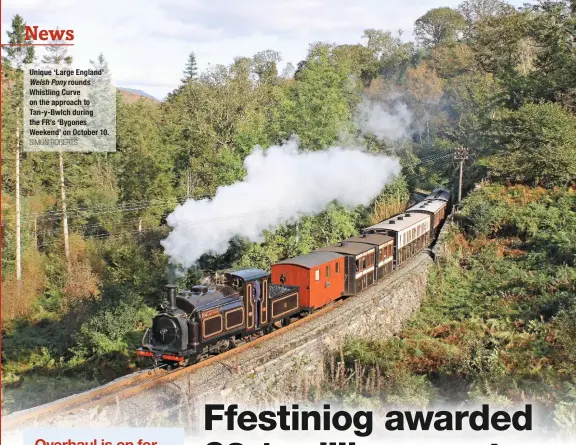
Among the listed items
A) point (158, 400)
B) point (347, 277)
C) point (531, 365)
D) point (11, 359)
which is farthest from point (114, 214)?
point (531, 365)

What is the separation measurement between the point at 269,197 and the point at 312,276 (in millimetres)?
4469

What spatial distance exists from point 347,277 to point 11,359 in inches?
681

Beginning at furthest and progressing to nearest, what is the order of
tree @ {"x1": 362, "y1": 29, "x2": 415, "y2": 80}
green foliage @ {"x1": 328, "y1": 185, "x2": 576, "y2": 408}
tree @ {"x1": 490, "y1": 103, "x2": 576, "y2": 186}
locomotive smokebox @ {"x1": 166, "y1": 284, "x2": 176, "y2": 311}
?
1. tree @ {"x1": 362, "y1": 29, "x2": 415, "y2": 80}
2. tree @ {"x1": 490, "y1": 103, "x2": 576, "y2": 186}
3. green foliage @ {"x1": 328, "y1": 185, "x2": 576, "y2": 408}
4. locomotive smokebox @ {"x1": 166, "y1": 284, "x2": 176, "y2": 311}

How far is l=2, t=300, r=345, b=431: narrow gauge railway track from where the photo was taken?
12657 mm

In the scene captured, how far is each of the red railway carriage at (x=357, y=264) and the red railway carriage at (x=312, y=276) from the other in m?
1.14

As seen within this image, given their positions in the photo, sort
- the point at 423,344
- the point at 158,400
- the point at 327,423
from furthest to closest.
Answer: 1. the point at 423,344
2. the point at 158,400
3. the point at 327,423

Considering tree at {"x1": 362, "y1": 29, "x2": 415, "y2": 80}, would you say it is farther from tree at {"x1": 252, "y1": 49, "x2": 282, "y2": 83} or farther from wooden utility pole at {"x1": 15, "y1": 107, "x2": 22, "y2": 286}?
wooden utility pole at {"x1": 15, "y1": 107, "x2": 22, "y2": 286}

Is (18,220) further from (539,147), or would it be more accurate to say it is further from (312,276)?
(539,147)

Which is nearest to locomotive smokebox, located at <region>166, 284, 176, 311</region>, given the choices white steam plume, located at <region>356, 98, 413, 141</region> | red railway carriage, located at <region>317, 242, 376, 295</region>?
red railway carriage, located at <region>317, 242, 376, 295</region>

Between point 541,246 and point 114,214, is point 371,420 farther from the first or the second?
point 114,214

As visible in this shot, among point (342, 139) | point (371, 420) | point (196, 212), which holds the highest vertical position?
point (342, 139)

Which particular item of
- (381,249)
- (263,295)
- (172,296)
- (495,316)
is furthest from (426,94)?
(172,296)

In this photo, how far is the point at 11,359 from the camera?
26.2 meters

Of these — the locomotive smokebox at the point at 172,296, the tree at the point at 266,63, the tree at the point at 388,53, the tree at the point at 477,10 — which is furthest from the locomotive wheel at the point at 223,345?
the tree at the point at 477,10
